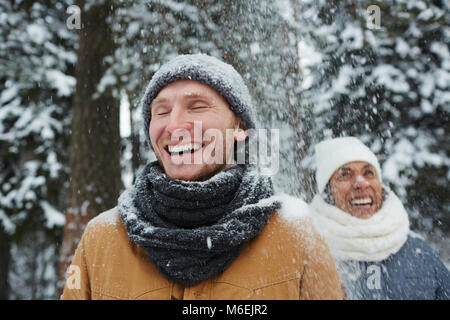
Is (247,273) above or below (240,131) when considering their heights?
below

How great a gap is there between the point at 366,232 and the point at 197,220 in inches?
62.9

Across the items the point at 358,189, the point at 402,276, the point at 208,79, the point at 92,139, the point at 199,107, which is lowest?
the point at 402,276

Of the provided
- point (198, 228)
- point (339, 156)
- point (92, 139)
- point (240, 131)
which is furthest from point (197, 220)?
point (92, 139)

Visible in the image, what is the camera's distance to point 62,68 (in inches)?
226

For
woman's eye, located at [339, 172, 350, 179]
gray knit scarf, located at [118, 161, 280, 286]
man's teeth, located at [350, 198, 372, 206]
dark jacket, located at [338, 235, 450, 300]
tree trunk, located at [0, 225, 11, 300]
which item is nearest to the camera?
gray knit scarf, located at [118, 161, 280, 286]

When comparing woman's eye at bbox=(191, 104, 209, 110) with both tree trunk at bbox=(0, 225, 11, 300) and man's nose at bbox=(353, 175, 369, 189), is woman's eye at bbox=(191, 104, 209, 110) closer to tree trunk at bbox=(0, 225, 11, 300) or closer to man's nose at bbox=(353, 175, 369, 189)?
man's nose at bbox=(353, 175, 369, 189)

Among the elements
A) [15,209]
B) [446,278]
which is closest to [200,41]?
[446,278]

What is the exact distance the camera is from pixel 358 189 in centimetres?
266

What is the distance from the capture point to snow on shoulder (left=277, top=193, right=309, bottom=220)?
5.11ft

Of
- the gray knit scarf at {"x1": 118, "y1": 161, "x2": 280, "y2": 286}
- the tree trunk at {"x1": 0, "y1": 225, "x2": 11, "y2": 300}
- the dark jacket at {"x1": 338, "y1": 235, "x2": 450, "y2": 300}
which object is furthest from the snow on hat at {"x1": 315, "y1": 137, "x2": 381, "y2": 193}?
the tree trunk at {"x1": 0, "y1": 225, "x2": 11, "y2": 300}

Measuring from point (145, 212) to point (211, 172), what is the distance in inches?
14.2

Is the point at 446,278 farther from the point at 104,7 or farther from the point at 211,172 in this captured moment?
the point at 104,7

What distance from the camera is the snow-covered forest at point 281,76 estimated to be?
413cm

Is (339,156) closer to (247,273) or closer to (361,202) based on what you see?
(361,202)
